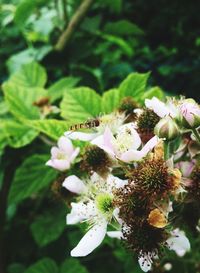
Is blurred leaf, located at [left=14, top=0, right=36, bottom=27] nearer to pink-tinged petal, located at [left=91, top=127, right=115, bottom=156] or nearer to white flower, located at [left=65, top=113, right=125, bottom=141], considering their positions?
white flower, located at [left=65, top=113, right=125, bottom=141]

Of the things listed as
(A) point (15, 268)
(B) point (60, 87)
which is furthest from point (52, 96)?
(A) point (15, 268)

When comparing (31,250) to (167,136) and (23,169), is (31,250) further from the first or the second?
(167,136)

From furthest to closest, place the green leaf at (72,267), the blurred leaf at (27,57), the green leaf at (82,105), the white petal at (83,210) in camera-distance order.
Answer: the blurred leaf at (27,57), the green leaf at (72,267), the green leaf at (82,105), the white petal at (83,210)

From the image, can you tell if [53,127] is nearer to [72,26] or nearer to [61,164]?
[61,164]

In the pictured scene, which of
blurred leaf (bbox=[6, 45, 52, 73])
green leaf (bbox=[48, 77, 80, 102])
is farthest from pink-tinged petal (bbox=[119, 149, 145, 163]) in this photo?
blurred leaf (bbox=[6, 45, 52, 73])

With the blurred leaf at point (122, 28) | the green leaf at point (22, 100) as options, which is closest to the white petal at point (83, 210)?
the green leaf at point (22, 100)

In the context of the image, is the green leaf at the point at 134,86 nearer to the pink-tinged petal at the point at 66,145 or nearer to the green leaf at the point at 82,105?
the green leaf at the point at 82,105
